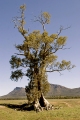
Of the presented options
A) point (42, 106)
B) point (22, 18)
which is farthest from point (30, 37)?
point (42, 106)

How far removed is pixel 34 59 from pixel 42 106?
10233mm

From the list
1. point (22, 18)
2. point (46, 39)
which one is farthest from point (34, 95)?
point (22, 18)

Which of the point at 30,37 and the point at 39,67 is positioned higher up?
the point at 30,37

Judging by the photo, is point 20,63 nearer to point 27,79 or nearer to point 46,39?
point 27,79

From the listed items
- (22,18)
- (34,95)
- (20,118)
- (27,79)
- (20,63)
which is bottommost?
(20,118)

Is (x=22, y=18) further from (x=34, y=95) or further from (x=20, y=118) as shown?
(x=20, y=118)

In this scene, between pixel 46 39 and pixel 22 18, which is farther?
pixel 22 18

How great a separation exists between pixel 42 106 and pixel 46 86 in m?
4.44

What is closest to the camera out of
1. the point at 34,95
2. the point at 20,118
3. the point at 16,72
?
the point at 20,118

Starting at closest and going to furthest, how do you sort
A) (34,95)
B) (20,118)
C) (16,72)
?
(20,118) < (34,95) < (16,72)

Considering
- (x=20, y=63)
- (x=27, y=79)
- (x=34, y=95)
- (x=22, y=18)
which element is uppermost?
(x=22, y=18)

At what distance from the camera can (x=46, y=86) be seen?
49688mm

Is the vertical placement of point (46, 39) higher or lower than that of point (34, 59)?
higher

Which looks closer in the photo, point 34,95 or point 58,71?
point 34,95
